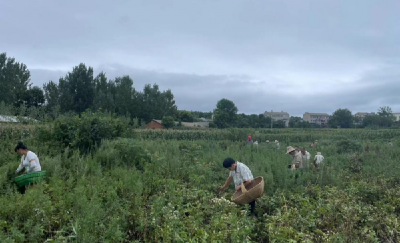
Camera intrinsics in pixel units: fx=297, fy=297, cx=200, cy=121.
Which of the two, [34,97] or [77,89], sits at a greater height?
[77,89]

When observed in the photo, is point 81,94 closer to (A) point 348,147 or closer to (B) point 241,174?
(A) point 348,147

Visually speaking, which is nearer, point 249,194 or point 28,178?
point 249,194

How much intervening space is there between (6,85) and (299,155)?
34.6 m

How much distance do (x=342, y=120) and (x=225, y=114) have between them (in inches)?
1127

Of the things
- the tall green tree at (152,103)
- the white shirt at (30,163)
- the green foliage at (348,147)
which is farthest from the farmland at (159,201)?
the tall green tree at (152,103)

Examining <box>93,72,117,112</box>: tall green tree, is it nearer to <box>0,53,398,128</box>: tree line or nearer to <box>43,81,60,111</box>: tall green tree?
<box>0,53,398,128</box>: tree line

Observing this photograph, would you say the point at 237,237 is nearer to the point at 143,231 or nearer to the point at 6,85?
the point at 143,231

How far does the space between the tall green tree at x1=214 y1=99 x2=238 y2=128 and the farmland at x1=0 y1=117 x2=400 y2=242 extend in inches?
1713

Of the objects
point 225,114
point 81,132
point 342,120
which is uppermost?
point 225,114

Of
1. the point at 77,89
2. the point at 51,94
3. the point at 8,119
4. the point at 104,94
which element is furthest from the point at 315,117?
the point at 8,119

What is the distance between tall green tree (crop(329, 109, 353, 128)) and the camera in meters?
66.0

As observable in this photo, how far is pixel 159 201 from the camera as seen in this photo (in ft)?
14.7

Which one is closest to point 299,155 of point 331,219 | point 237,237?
point 331,219

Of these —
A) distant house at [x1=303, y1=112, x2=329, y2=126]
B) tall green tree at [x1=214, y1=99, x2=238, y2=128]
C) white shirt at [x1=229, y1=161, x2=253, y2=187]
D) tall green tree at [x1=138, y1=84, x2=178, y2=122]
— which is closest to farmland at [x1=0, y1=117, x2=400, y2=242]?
white shirt at [x1=229, y1=161, x2=253, y2=187]
